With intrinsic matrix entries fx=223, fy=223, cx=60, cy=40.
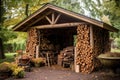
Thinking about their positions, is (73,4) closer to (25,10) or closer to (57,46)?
(25,10)

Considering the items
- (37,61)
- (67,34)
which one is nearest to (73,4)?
(67,34)

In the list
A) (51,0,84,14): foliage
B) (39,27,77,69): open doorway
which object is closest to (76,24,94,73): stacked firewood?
(39,27,77,69): open doorway

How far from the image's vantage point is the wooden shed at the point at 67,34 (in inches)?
468

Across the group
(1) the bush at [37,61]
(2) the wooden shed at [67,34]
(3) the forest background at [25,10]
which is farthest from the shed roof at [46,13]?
(1) the bush at [37,61]

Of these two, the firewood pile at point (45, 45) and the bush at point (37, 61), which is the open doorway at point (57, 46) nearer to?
the firewood pile at point (45, 45)

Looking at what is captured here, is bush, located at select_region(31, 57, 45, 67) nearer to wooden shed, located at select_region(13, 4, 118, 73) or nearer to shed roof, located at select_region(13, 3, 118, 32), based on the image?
wooden shed, located at select_region(13, 4, 118, 73)

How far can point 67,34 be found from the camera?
16766mm

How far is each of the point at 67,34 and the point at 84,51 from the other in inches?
194

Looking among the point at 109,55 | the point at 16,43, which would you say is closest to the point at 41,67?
the point at 109,55

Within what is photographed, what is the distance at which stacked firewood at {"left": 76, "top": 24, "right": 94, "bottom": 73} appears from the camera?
11.8 meters

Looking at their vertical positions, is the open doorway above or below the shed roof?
below

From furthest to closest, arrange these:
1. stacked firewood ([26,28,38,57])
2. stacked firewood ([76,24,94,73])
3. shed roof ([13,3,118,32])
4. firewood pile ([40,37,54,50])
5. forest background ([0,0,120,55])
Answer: forest background ([0,0,120,55])
firewood pile ([40,37,54,50])
stacked firewood ([26,28,38,57])
stacked firewood ([76,24,94,73])
shed roof ([13,3,118,32])

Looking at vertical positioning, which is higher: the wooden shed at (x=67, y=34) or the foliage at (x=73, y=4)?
the foliage at (x=73, y=4)

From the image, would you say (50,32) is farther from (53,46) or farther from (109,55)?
(109,55)
